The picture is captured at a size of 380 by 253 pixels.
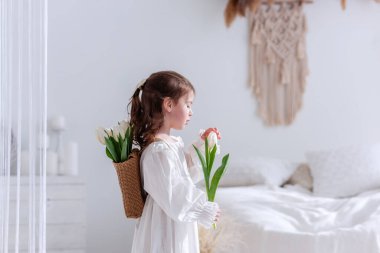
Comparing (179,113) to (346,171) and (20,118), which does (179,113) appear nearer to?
(20,118)

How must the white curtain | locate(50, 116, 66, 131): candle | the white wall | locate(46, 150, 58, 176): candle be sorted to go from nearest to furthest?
the white curtain, locate(46, 150, 58, 176): candle, locate(50, 116, 66, 131): candle, the white wall

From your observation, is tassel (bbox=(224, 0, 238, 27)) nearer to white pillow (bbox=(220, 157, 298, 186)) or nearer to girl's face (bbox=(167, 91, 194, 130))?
white pillow (bbox=(220, 157, 298, 186))

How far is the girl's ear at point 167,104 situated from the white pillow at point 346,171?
196 cm

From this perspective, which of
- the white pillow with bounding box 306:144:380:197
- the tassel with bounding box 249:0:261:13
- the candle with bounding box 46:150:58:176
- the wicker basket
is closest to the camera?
the wicker basket

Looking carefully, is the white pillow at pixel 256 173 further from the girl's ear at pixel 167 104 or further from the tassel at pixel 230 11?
the girl's ear at pixel 167 104

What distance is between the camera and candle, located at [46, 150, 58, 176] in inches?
156

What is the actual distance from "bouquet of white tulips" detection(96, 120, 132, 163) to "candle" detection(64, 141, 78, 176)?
204 cm

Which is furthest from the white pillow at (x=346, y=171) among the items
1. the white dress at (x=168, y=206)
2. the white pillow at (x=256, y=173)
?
the white dress at (x=168, y=206)

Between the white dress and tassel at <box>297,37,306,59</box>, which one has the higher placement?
tassel at <box>297,37,306,59</box>

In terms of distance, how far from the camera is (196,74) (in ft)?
14.7

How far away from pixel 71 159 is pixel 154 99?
210 cm

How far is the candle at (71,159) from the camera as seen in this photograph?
4.02 meters

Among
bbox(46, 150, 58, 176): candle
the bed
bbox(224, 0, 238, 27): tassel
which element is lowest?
the bed

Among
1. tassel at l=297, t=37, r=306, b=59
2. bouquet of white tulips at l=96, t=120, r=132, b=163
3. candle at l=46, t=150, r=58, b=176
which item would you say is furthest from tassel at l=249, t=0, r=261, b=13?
bouquet of white tulips at l=96, t=120, r=132, b=163
